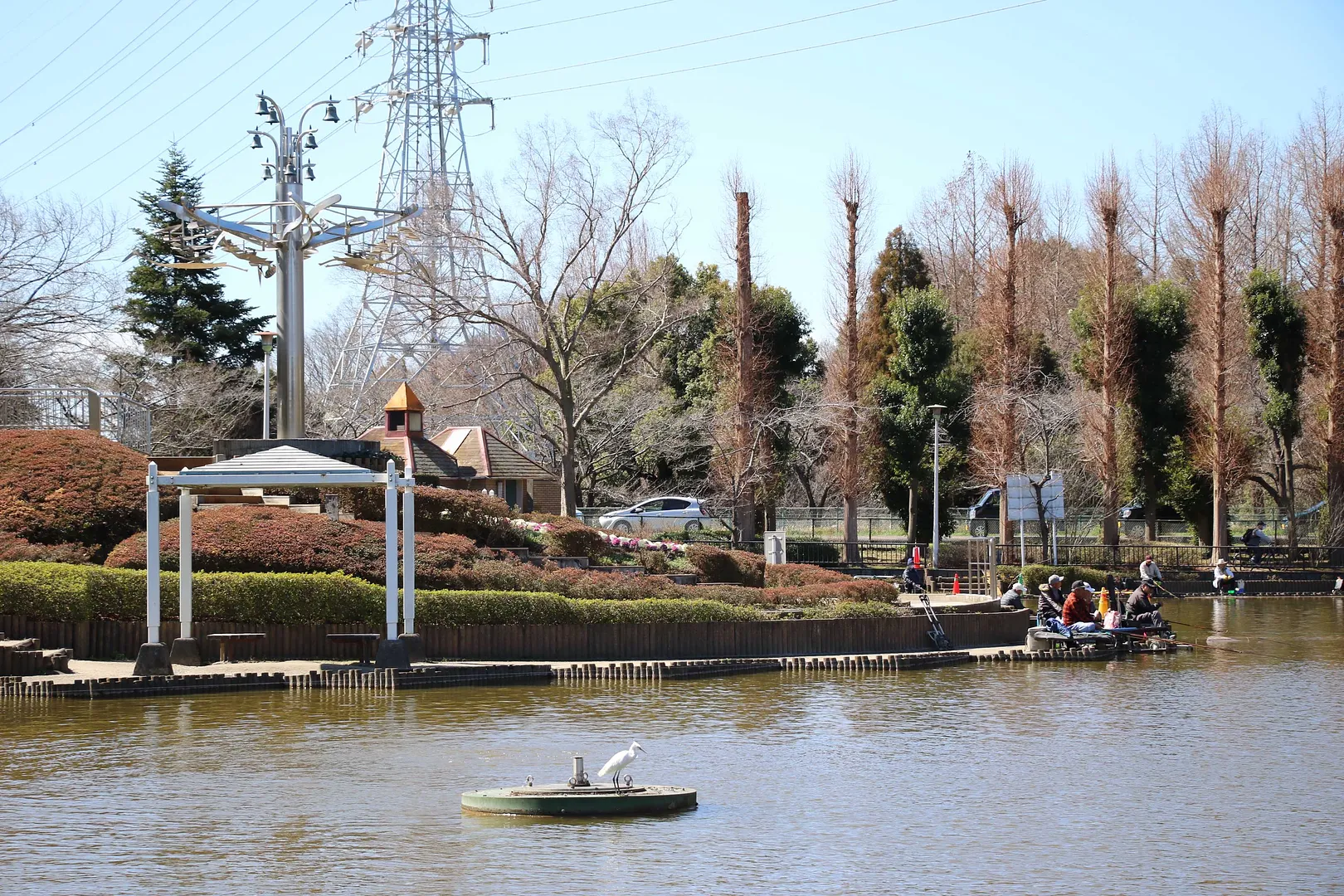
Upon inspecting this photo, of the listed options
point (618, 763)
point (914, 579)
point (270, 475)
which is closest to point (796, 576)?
point (914, 579)

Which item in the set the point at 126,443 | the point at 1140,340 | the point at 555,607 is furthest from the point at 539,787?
the point at 1140,340

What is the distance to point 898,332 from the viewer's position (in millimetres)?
53625

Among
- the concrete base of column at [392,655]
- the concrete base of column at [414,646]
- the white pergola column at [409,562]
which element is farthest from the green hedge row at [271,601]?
the concrete base of column at [392,655]

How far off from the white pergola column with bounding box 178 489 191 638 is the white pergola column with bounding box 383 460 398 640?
3081 mm

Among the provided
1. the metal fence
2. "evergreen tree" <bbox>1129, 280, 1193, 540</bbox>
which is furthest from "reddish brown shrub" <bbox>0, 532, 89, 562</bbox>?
"evergreen tree" <bbox>1129, 280, 1193, 540</bbox>

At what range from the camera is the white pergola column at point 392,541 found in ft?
71.6

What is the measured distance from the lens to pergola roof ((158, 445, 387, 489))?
21.7 metres

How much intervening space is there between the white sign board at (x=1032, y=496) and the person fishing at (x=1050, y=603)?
54.6ft

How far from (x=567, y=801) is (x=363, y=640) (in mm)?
11248

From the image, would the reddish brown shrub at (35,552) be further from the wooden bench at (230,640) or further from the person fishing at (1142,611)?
the person fishing at (1142,611)

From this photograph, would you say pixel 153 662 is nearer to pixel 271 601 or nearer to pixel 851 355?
pixel 271 601

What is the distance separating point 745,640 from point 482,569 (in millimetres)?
5076

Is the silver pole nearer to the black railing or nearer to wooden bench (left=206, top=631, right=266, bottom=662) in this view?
wooden bench (left=206, top=631, right=266, bottom=662)

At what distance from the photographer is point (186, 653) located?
2247 cm
